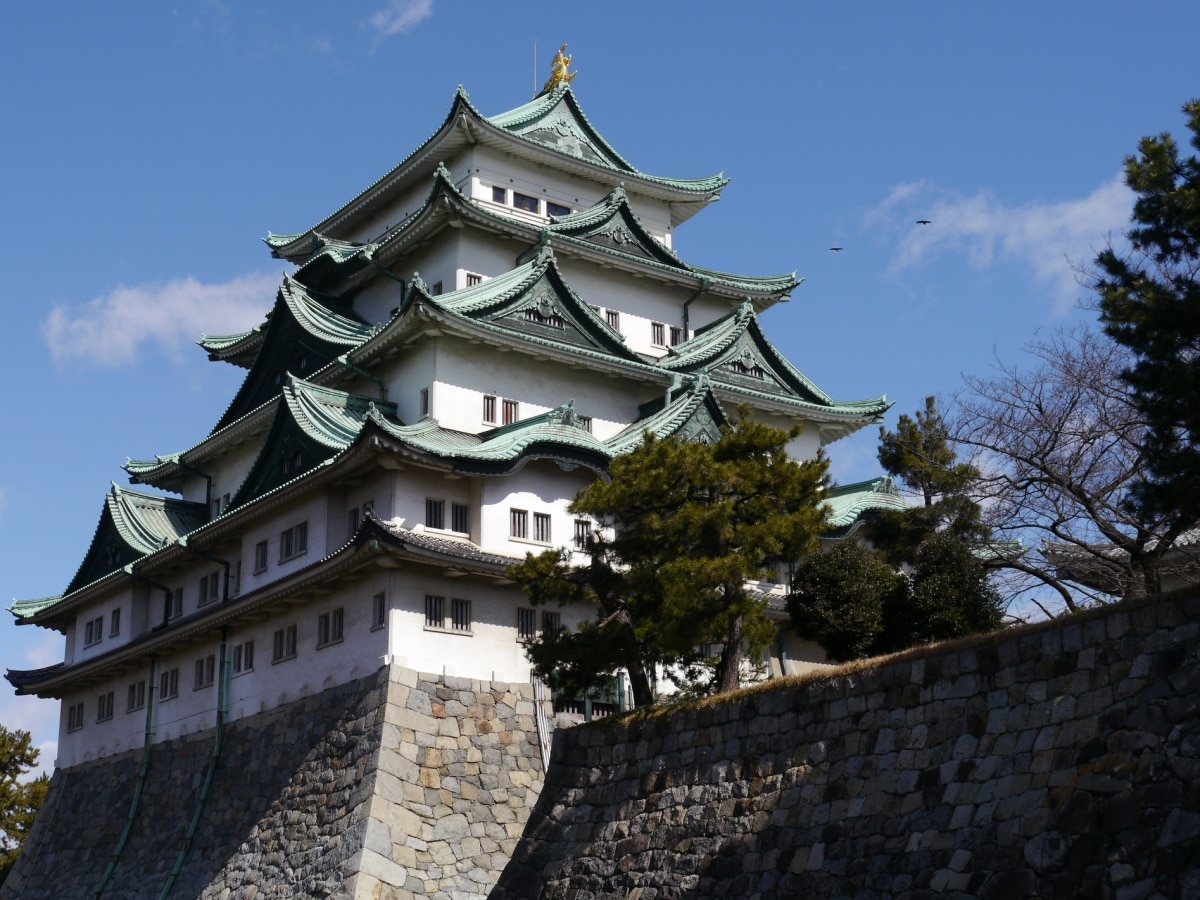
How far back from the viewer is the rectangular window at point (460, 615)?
107ft

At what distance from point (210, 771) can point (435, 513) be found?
9428 millimetres

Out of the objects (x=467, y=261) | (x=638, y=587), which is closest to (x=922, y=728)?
(x=638, y=587)

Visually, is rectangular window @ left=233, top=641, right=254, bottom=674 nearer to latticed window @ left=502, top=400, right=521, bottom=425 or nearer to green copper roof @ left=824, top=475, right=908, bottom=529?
latticed window @ left=502, top=400, right=521, bottom=425

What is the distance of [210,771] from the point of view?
36281mm

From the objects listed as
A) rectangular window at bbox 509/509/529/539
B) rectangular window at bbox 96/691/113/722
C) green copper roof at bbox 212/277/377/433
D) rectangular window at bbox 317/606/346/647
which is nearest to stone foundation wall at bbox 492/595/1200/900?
rectangular window at bbox 509/509/529/539

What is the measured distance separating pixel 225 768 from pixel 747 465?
17357mm

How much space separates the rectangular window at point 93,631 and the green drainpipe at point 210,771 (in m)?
8.65

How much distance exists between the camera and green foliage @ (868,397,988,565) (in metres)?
26.9

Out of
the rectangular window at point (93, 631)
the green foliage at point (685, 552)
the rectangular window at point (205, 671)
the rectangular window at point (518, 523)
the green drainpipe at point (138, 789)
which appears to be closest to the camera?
the green foliage at point (685, 552)

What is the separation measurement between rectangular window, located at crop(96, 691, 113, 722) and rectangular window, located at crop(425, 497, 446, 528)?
626 inches

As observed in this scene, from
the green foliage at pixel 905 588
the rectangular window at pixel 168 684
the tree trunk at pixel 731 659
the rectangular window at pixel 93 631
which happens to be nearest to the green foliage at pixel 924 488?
the green foliage at pixel 905 588

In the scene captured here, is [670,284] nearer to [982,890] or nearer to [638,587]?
[638,587]

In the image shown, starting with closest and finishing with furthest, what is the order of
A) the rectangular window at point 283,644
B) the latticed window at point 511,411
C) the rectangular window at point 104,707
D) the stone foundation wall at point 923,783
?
the stone foundation wall at point 923,783, the rectangular window at point 283,644, the latticed window at point 511,411, the rectangular window at point 104,707

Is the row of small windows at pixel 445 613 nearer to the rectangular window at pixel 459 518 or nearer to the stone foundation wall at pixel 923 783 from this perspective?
the rectangular window at pixel 459 518
